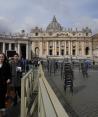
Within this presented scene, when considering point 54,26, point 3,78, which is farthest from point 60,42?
point 3,78

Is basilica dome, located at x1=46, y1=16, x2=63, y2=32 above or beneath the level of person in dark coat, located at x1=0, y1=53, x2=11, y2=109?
above

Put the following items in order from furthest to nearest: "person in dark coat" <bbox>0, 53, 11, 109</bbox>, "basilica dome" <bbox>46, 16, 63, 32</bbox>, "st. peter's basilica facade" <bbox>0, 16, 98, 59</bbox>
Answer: "basilica dome" <bbox>46, 16, 63, 32</bbox>, "st. peter's basilica facade" <bbox>0, 16, 98, 59</bbox>, "person in dark coat" <bbox>0, 53, 11, 109</bbox>

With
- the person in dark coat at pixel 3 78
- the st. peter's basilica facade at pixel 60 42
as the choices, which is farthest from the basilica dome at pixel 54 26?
the person in dark coat at pixel 3 78

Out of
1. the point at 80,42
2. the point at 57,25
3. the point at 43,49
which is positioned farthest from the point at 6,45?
the point at 57,25

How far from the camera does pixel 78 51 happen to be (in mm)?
160125

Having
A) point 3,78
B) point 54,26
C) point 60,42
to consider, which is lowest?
point 3,78

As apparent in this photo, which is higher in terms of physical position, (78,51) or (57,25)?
(57,25)

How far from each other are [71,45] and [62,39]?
14.9ft

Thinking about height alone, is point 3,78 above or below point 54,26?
below

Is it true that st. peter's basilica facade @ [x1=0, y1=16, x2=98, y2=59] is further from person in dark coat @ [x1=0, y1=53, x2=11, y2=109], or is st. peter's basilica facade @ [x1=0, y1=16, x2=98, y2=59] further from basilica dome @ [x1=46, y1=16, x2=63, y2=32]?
person in dark coat @ [x1=0, y1=53, x2=11, y2=109]

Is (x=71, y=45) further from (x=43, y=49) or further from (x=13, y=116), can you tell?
(x=13, y=116)

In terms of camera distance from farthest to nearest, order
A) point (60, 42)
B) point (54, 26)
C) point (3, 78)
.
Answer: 1. point (54, 26)
2. point (60, 42)
3. point (3, 78)

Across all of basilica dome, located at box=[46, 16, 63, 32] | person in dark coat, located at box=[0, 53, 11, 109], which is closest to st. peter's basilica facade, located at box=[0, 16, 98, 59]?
basilica dome, located at box=[46, 16, 63, 32]

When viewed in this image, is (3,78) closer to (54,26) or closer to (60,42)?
(60,42)
